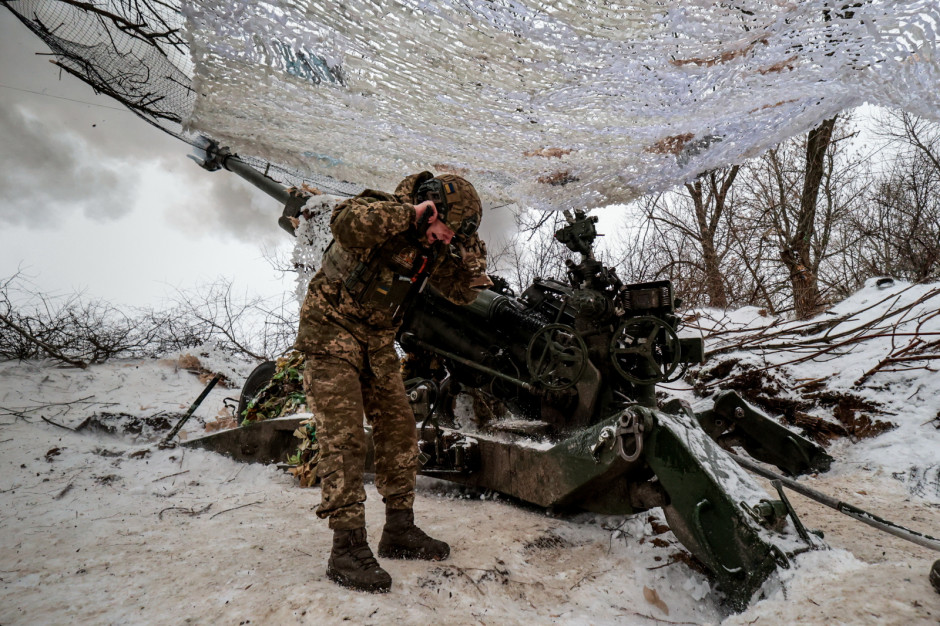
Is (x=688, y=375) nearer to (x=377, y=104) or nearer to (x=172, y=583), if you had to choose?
(x=377, y=104)

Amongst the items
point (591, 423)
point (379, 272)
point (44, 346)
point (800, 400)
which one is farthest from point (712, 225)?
point (44, 346)

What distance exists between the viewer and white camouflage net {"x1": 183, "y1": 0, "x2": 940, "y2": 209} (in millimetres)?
1893

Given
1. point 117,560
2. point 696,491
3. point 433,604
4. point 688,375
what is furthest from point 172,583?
point 688,375

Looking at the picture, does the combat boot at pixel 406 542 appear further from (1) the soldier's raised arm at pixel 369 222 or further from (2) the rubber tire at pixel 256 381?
(2) the rubber tire at pixel 256 381

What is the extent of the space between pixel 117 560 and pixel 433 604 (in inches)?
53.9

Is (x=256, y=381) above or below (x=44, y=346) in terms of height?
below

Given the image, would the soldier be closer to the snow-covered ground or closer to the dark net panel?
the snow-covered ground

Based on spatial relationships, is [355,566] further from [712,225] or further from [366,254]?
[712,225]

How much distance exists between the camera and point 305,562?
214 cm

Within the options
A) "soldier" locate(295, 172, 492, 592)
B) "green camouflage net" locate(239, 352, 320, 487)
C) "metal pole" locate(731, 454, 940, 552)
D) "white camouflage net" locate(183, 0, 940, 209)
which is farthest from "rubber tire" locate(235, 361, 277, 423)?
"metal pole" locate(731, 454, 940, 552)

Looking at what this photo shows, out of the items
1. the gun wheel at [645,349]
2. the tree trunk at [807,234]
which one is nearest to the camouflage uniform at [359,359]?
the gun wheel at [645,349]

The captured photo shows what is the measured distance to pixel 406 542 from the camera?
7.23ft

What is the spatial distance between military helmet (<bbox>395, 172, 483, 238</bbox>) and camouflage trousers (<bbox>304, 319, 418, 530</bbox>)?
24.7 inches

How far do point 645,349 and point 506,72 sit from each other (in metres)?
1.55
